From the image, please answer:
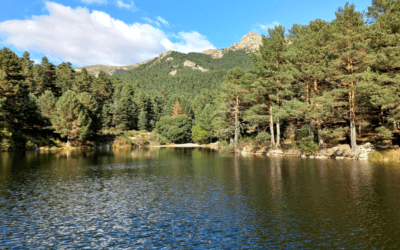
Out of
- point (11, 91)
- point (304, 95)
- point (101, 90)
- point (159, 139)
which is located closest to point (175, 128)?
point (159, 139)

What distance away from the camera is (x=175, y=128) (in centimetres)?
12469

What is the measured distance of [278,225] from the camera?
1584 centimetres

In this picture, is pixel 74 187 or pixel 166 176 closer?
pixel 74 187

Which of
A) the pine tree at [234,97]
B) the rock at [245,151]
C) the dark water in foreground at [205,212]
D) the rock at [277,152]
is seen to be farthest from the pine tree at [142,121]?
the dark water in foreground at [205,212]

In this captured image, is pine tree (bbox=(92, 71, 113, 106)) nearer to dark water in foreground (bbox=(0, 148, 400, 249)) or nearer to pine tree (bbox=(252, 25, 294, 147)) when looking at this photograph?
pine tree (bbox=(252, 25, 294, 147))

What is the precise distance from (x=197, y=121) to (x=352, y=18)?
83.4 meters

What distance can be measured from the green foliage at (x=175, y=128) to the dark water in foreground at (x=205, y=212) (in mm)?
92878

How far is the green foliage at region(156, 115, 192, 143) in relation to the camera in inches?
4894

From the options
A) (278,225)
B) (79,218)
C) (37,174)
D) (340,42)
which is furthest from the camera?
(340,42)

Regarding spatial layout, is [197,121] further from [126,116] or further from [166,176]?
[166,176]

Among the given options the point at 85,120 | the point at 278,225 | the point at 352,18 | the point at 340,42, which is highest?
the point at 352,18

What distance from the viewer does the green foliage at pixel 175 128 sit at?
124312 millimetres

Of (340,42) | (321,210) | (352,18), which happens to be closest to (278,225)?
(321,210)

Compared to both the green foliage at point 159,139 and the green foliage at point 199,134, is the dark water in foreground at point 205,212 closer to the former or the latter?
the green foliage at point 199,134
